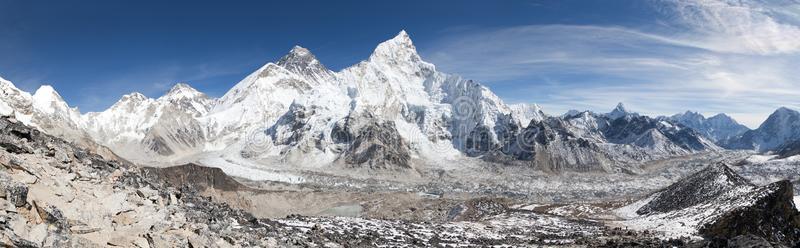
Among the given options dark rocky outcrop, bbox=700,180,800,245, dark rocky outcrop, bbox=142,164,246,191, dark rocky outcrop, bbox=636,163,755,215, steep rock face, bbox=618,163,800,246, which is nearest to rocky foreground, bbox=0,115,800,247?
dark rocky outcrop, bbox=700,180,800,245

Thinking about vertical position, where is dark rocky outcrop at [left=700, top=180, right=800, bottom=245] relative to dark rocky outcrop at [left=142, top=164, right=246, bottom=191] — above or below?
below

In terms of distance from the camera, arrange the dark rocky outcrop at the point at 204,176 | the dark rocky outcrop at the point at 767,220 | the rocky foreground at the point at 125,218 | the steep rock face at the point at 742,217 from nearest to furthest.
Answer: the rocky foreground at the point at 125,218, the dark rocky outcrop at the point at 767,220, the steep rock face at the point at 742,217, the dark rocky outcrop at the point at 204,176

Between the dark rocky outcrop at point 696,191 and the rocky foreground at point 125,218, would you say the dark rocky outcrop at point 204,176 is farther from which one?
the rocky foreground at point 125,218

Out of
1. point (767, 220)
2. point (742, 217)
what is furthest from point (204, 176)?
point (767, 220)

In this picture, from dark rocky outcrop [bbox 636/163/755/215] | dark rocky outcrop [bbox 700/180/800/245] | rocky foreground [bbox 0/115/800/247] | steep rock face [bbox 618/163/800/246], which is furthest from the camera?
dark rocky outcrop [bbox 636/163/755/215]

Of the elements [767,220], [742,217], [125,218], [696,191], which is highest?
[125,218]

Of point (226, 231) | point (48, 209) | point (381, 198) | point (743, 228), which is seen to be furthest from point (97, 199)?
point (381, 198)

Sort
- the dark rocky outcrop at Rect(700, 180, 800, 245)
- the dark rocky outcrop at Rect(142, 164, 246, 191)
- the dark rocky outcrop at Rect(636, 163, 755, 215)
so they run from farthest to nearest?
the dark rocky outcrop at Rect(142, 164, 246, 191)
the dark rocky outcrop at Rect(636, 163, 755, 215)
the dark rocky outcrop at Rect(700, 180, 800, 245)

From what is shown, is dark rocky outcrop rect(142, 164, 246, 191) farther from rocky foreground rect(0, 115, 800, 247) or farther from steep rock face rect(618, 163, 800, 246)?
steep rock face rect(618, 163, 800, 246)

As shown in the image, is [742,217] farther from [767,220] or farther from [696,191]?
[696,191]

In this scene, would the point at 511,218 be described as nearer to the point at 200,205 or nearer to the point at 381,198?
the point at 200,205

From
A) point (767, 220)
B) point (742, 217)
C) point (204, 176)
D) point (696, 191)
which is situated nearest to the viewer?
point (767, 220)

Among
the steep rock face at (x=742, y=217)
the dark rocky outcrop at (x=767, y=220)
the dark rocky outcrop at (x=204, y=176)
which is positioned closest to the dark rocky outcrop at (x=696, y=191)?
the steep rock face at (x=742, y=217)
